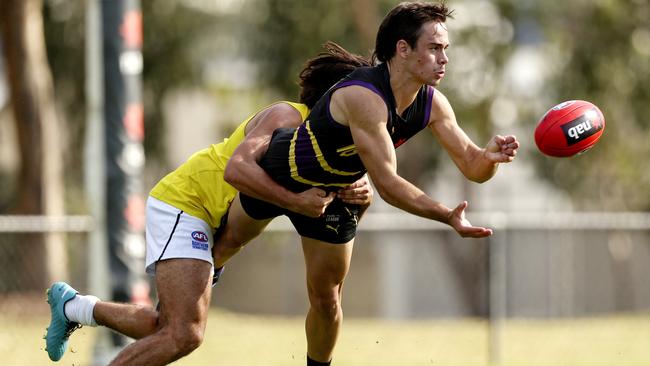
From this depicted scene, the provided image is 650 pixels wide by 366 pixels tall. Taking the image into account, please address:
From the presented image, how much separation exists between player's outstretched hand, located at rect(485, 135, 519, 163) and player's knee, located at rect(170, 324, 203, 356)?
1.89 meters

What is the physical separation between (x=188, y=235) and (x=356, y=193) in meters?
0.99

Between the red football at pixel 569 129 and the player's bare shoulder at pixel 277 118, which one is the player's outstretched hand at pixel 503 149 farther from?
the player's bare shoulder at pixel 277 118

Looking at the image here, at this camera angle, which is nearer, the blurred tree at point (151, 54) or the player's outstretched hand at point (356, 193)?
the player's outstretched hand at point (356, 193)

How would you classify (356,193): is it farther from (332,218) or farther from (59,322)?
(59,322)

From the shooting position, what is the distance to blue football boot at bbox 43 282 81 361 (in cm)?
679

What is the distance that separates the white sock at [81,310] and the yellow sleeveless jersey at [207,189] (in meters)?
0.74

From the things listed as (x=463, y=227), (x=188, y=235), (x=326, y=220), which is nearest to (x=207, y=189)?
(x=188, y=235)

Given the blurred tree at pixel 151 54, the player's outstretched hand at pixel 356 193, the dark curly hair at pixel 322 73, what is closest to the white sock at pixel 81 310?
the player's outstretched hand at pixel 356 193

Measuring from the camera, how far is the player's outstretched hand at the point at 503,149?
6230mm

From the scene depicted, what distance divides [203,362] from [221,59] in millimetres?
13297

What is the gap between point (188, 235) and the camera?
6.44m

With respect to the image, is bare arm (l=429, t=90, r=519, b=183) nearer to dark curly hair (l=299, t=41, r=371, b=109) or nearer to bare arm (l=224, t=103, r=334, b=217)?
dark curly hair (l=299, t=41, r=371, b=109)

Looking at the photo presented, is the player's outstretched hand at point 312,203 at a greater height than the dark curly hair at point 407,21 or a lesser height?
lesser

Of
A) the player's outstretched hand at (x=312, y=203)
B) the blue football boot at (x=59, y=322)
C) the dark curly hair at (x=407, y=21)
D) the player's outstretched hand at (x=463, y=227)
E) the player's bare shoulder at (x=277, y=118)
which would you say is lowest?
the blue football boot at (x=59, y=322)
